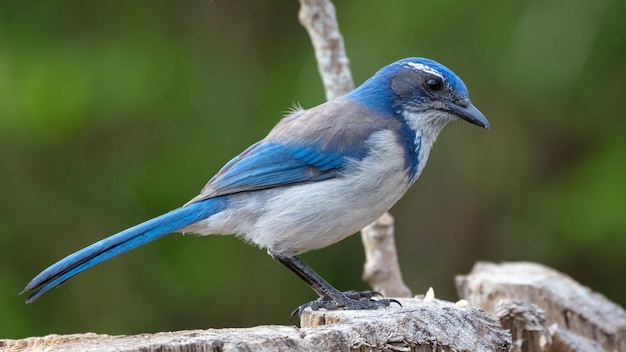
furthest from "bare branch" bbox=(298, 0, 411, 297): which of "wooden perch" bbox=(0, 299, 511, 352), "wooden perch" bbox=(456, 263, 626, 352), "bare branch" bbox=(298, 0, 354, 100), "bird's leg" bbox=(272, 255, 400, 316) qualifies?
"wooden perch" bbox=(0, 299, 511, 352)

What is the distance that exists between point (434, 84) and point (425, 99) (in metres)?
0.10

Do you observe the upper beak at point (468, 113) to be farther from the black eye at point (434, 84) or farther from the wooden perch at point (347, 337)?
the wooden perch at point (347, 337)

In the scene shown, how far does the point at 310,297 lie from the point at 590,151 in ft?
8.81

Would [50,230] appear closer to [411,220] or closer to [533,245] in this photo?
[411,220]

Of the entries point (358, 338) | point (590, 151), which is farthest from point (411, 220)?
point (358, 338)

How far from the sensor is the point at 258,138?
880 centimetres

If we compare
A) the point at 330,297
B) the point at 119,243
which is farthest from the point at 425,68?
the point at 119,243

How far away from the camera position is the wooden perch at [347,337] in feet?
13.7

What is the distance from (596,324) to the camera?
6.33m

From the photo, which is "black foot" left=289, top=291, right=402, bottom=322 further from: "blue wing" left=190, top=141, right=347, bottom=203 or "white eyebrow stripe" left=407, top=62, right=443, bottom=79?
"white eyebrow stripe" left=407, top=62, right=443, bottom=79

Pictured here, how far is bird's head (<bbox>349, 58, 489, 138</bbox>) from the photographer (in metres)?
5.96

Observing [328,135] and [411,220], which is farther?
[411,220]

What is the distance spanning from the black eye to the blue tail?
1.35 m

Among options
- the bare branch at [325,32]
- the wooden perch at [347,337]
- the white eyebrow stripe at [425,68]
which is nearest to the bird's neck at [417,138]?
the white eyebrow stripe at [425,68]
